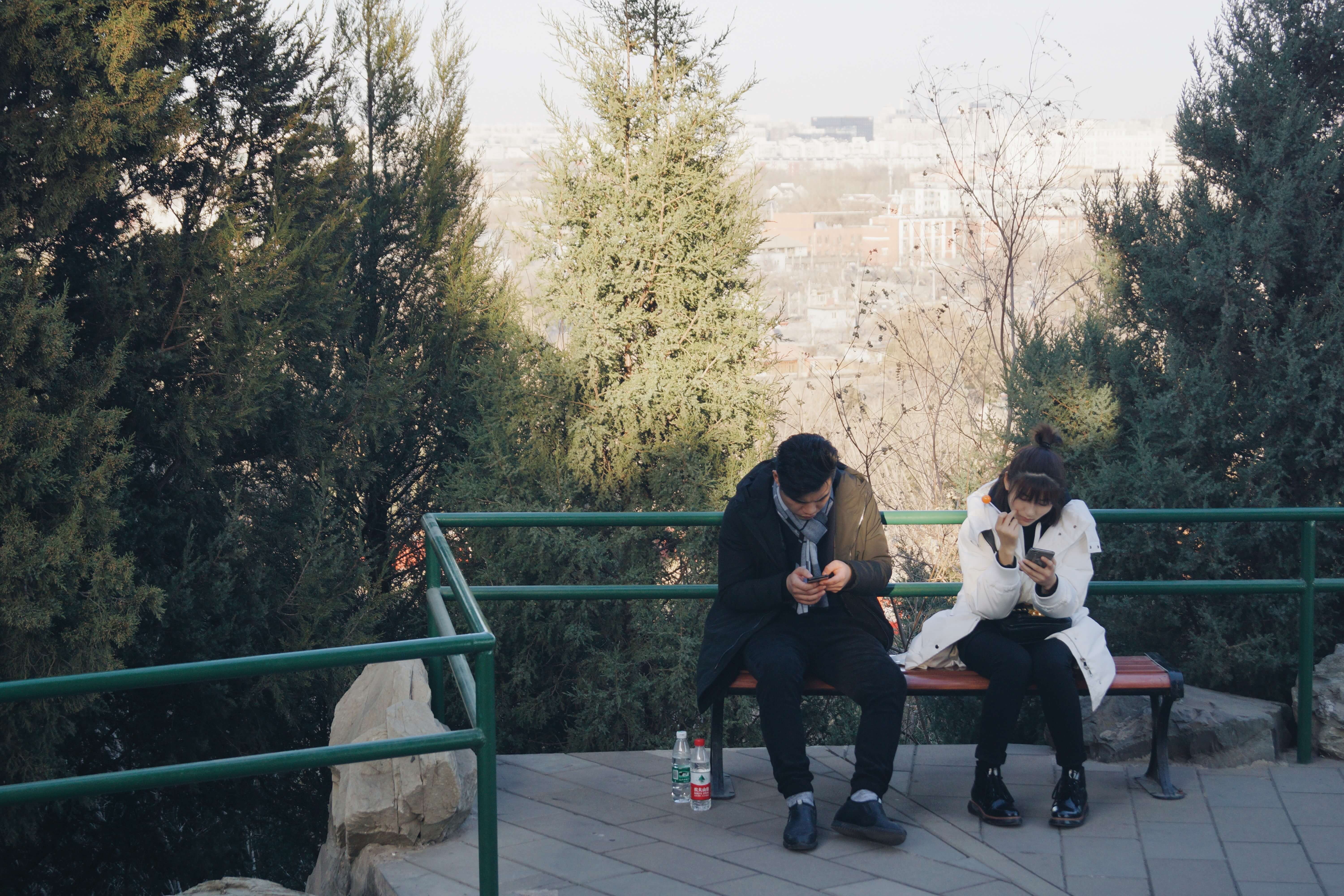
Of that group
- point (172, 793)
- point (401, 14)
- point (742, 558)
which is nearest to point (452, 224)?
point (401, 14)

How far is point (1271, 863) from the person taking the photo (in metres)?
3.29

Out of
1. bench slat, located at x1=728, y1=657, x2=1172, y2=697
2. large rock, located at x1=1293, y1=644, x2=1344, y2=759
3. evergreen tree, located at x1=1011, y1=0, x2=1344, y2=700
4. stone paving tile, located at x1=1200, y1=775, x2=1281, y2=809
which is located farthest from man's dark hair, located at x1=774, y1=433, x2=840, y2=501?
evergreen tree, located at x1=1011, y1=0, x2=1344, y2=700

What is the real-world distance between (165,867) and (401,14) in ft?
25.4

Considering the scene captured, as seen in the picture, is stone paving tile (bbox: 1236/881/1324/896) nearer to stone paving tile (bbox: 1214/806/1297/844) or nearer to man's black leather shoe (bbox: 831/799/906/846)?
stone paving tile (bbox: 1214/806/1297/844)

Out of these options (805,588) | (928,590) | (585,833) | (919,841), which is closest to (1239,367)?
(928,590)

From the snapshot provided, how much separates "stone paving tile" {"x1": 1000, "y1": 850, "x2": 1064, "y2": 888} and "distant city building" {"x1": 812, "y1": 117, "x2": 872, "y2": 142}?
93.7ft

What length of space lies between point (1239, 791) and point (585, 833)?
2.37 metres

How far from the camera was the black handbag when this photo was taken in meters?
3.72

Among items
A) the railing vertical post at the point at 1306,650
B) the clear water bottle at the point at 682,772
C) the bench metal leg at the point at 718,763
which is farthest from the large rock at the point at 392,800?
the railing vertical post at the point at 1306,650

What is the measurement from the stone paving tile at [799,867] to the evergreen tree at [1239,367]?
A: 2819 mm

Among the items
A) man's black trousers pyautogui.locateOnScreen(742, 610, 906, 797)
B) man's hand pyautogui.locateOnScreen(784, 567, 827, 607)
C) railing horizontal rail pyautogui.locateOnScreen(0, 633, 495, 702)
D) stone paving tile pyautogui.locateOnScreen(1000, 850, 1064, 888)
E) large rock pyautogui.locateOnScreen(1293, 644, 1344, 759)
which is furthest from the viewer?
large rock pyautogui.locateOnScreen(1293, 644, 1344, 759)

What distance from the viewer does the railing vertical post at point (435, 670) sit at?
393 centimetres

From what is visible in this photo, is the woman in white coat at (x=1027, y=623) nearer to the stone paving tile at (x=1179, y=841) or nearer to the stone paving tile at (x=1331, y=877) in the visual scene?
the stone paving tile at (x=1179, y=841)

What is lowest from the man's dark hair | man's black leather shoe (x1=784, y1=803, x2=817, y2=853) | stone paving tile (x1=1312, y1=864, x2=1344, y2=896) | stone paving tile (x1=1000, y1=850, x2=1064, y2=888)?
stone paving tile (x1=1312, y1=864, x2=1344, y2=896)
